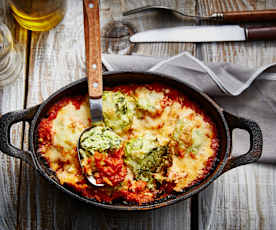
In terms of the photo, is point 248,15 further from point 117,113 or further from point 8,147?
point 8,147

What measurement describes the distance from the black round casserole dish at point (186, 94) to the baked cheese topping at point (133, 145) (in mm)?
37

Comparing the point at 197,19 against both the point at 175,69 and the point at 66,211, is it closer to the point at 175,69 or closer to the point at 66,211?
the point at 175,69

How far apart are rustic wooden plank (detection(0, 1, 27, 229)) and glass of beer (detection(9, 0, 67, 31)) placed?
0.24 feet

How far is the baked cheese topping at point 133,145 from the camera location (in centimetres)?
176

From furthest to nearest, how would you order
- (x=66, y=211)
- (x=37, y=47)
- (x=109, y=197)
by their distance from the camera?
(x=37, y=47) → (x=66, y=211) → (x=109, y=197)

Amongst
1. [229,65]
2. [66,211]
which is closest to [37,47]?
[66,211]

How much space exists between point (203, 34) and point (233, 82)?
0.36m

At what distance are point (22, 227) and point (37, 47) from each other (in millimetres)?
1079

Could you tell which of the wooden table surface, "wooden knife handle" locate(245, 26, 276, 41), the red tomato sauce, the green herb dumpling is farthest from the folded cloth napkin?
the red tomato sauce

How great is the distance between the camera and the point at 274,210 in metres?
2.12

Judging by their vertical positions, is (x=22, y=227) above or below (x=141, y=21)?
below

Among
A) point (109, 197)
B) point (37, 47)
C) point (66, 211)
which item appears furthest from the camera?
point (37, 47)

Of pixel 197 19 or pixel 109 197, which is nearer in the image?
pixel 109 197

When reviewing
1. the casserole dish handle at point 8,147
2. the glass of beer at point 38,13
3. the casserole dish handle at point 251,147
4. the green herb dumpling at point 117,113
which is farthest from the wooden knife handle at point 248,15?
the casserole dish handle at point 8,147
